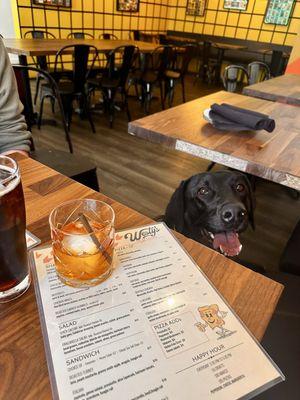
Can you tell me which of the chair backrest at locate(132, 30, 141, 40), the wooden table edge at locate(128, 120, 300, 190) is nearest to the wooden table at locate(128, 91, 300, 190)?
the wooden table edge at locate(128, 120, 300, 190)

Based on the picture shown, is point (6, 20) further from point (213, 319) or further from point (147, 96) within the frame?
point (213, 319)

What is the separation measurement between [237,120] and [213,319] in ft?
3.80

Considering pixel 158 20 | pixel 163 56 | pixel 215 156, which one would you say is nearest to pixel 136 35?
pixel 158 20

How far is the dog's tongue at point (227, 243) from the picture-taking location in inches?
51.2

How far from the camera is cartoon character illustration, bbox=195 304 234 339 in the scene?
1.33 feet

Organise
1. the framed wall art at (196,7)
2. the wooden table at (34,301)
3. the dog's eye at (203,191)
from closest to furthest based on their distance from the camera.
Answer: the wooden table at (34,301) < the dog's eye at (203,191) < the framed wall art at (196,7)

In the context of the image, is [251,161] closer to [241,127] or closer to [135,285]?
[241,127]

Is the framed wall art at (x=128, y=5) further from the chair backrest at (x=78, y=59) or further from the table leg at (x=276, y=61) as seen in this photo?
the chair backrest at (x=78, y=59)

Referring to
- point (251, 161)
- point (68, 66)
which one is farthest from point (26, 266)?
point (68, 66)

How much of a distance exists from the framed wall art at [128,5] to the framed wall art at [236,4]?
2340 millimetres

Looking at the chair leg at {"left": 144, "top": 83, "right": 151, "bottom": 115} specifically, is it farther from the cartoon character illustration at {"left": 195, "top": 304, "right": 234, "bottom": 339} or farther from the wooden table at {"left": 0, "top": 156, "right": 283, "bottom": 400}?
the cartoon character illustration at {"left": 195, "top": 304, "right": 234, "bottom": 339}

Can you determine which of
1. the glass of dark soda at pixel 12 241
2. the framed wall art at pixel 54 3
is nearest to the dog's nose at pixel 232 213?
the glass of dark soda at pixel 12 241

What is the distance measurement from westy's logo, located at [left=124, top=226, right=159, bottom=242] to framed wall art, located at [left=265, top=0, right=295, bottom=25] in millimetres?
8599

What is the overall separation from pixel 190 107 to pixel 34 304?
152cm
